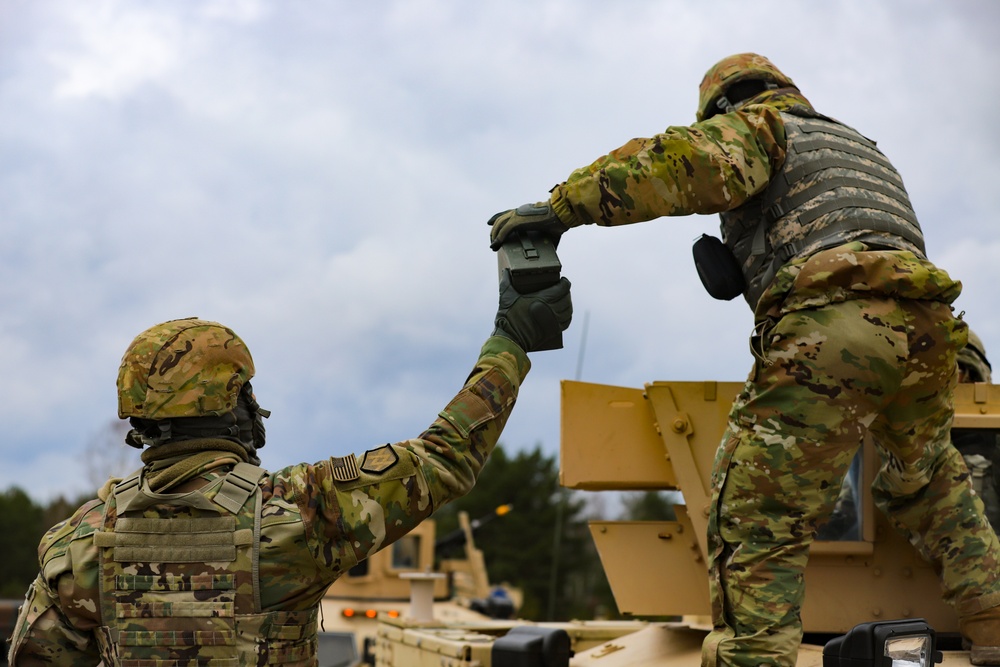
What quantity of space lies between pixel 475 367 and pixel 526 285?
0.95 ft

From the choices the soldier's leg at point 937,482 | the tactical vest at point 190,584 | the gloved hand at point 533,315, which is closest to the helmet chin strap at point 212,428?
the tactical vest at point 190,584

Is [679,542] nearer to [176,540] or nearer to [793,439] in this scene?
[793,439]

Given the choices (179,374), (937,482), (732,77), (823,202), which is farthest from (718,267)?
(179,374)

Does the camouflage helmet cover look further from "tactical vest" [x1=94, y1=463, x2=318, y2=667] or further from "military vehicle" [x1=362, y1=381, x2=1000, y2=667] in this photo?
"military vehicle" [x1=362, y1=381, x2=1000, y2=667]

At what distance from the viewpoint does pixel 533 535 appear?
3888 centimetres

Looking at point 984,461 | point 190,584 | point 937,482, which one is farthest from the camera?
point 984,461

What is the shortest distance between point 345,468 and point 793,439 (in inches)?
49.2

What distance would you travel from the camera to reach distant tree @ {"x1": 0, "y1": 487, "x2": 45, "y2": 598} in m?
35.0

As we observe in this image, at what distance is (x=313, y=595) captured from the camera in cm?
322

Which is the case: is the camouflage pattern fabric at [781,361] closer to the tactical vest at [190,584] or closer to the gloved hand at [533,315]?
the gloved hand at [533,315]

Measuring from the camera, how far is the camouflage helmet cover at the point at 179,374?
323 centimetres

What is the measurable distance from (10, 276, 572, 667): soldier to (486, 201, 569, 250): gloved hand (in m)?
0.43

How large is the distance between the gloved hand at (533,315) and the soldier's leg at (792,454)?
24.3 inches

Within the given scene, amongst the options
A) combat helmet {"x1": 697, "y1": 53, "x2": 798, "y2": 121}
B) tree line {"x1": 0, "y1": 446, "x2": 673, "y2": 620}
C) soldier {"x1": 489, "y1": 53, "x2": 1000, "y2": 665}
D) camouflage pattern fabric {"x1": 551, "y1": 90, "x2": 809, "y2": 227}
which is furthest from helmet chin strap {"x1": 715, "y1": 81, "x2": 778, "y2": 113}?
tree line {"x1": 0, "y1": 446, "x2": 673, "y2": 620}
